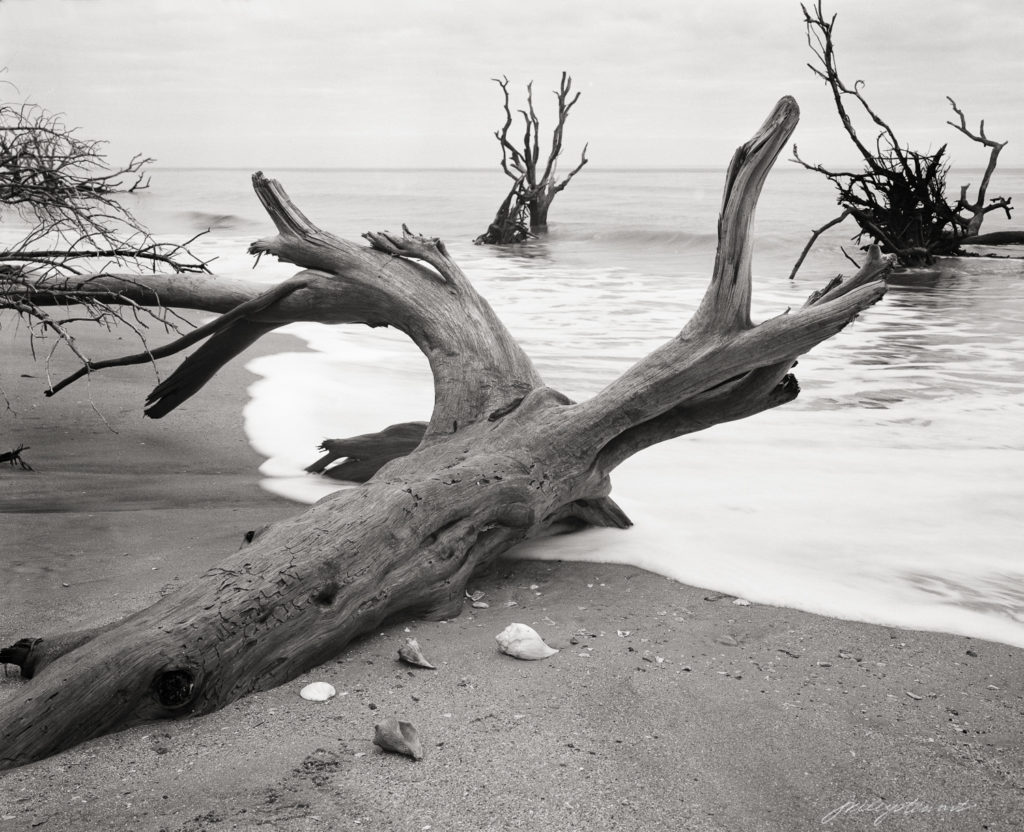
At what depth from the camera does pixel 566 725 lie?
212 cm

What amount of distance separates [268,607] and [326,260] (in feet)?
7.13

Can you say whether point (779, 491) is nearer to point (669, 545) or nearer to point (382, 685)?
point (669, 545)

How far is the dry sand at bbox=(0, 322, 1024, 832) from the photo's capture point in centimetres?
182

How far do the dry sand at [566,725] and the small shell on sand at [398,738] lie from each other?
0.9 inches

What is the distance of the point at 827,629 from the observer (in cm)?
273

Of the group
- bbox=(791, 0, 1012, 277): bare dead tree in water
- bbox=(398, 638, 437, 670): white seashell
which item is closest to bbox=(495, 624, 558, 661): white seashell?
bbox=(398, 638, 437, 670): white seashell

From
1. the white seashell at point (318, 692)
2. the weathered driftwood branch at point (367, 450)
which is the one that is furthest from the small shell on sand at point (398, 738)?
the weathered driftwood branch at point (367, 450)

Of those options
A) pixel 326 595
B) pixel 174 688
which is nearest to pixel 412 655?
pixel 326 595

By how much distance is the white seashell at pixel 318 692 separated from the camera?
7.26 ft

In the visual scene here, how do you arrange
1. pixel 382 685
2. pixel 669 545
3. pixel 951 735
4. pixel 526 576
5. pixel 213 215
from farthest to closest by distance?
pixel 213 215
pixel 669 545
pixel 526 576
pixel 382 685
pixel 951 735

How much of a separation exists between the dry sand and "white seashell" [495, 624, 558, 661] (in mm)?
49

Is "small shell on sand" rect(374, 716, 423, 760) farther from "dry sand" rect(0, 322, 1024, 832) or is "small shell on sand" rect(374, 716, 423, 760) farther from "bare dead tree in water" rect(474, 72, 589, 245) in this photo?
"bare dead tree in water" rect(474, 72, 589, 245)

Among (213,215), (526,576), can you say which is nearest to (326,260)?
(526,576)
